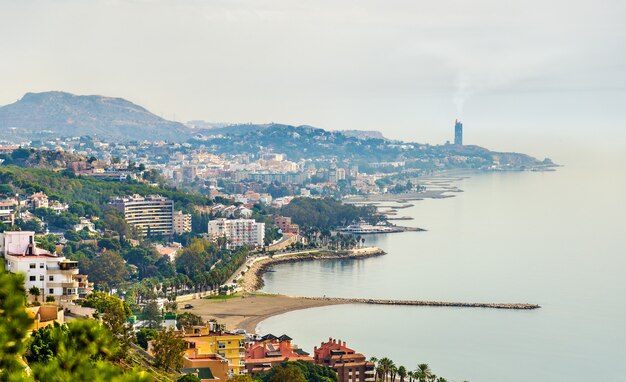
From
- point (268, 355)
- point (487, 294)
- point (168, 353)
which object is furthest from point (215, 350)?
point (487, 294)

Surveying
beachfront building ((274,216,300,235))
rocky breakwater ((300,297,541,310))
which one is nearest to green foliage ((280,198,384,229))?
beachfront building ((274,216,300,235))

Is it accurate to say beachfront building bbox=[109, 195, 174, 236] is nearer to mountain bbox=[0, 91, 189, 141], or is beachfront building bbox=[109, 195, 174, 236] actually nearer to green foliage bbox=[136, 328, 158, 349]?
green foliage bbox=[136, 328, 158, 349]

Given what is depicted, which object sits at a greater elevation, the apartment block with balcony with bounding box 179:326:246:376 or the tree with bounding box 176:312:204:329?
the apartment block with balcony with bounding box 179:326:246:376

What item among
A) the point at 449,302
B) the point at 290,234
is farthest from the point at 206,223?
the point at 449,302

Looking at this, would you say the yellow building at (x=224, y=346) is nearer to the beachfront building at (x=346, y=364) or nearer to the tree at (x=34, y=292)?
the beachfront building at (x=346, y=364)

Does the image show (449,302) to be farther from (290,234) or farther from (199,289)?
(290,234)

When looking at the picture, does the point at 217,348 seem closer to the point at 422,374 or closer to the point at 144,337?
the point at 144,337
